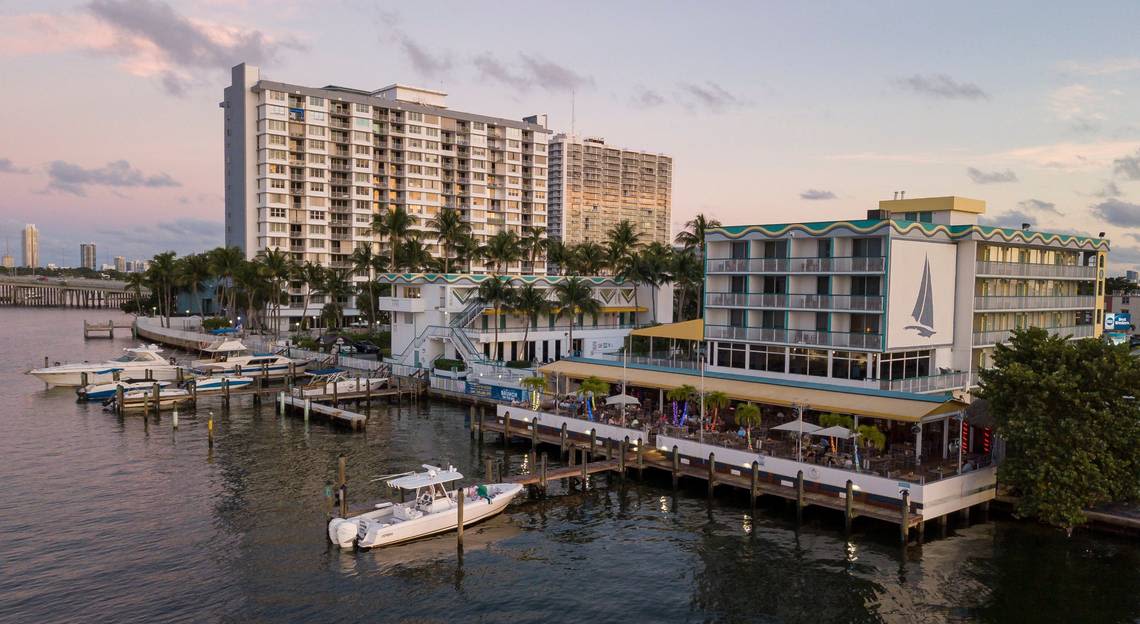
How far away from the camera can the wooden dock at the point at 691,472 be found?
38625 mm

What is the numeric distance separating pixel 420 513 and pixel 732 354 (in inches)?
1164

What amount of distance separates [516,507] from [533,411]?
1459cm

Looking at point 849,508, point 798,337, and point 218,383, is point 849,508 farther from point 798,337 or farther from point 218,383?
point 218,383

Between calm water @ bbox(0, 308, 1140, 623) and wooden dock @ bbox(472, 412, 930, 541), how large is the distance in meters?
1.08

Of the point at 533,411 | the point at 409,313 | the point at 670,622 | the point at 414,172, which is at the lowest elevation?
the point at 670,622

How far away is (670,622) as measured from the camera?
30.2 m

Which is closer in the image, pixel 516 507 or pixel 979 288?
pixel 516 507

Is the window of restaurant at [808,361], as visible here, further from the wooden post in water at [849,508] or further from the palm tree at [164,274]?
the palm tree at [164,274]

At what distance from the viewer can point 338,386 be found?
75.2 metres

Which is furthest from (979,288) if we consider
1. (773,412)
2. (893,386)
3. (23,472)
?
(23,472)

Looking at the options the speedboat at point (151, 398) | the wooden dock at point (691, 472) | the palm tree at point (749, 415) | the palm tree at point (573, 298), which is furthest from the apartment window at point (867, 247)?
the speedboat at point (151, 398)

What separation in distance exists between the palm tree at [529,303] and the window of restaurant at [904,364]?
41499 mm

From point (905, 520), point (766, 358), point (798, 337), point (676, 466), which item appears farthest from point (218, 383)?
point (905, 520)

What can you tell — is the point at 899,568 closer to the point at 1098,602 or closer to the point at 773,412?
the point at 1098,602
